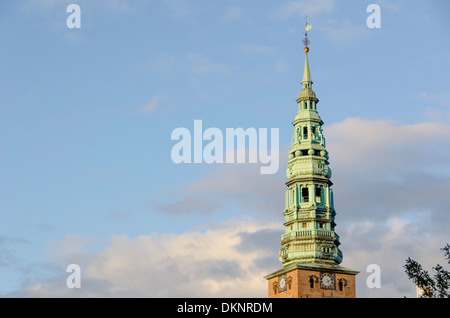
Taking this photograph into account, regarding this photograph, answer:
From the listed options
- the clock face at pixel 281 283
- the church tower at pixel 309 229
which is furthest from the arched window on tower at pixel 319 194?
the clock face at pixel 281 283

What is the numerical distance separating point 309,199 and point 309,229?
5402mm

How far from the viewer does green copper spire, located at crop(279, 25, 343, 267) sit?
429 ft

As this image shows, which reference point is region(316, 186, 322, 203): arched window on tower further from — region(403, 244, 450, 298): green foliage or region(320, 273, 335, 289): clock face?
region(403, 244, 450, 298): green foliage

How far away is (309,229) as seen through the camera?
132 m

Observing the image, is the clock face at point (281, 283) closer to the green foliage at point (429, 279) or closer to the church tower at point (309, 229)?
the church tower at point (309, 229)

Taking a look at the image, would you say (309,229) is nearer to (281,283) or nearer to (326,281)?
(326,281)

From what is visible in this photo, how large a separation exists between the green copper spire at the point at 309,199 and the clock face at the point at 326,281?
6.30ft

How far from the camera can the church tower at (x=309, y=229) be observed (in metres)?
127

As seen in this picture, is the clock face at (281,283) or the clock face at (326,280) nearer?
the clock face at (326,280)

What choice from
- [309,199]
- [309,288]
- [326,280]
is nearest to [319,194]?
[309,199]

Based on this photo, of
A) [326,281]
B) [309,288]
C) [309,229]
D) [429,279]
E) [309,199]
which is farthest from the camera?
[309,199]
